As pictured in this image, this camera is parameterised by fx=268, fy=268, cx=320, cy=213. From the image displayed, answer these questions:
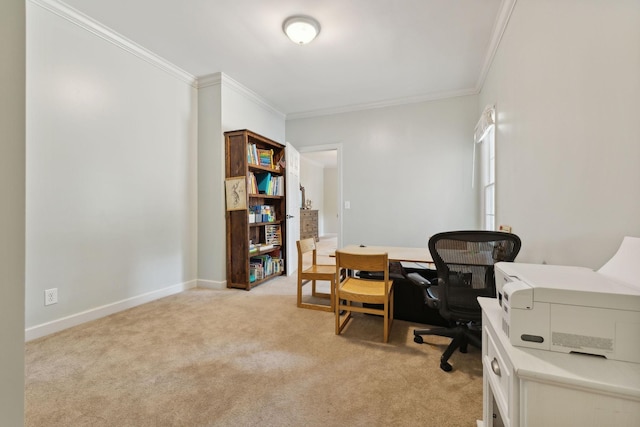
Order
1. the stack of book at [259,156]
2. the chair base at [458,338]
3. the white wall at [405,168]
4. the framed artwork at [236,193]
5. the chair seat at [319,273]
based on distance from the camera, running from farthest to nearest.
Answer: the white wall at [405,168]
the stack of book at [259,156]
the framed artwork at [236,193]
the chair seat at [319,273]
the chair base at [458,338]

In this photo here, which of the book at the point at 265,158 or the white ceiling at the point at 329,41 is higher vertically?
the white ceiling at the point at 329,41

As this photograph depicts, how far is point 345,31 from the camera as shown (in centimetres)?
251

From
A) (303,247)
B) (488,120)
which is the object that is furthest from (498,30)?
(303,247)

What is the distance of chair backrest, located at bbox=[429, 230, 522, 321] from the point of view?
1582 millimetres

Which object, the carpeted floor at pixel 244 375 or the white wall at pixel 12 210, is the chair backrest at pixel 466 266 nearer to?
the carpeted floor at pixel 244 375

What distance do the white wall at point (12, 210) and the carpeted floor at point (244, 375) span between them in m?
0.87

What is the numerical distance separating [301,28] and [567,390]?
2.81 metres

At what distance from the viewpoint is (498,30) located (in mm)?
2404

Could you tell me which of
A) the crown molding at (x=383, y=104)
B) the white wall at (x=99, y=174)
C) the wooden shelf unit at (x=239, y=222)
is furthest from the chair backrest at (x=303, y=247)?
the crown molding at (x=383, y=104)

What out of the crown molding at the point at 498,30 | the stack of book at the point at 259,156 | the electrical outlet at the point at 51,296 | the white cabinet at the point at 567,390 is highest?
the crown molding at the point at 498,30

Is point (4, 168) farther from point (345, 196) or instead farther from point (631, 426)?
point (345, 196)

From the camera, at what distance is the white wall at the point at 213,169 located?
3389mm

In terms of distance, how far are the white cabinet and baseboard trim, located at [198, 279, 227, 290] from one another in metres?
3.15

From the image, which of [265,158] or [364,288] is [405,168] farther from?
[364,288]
